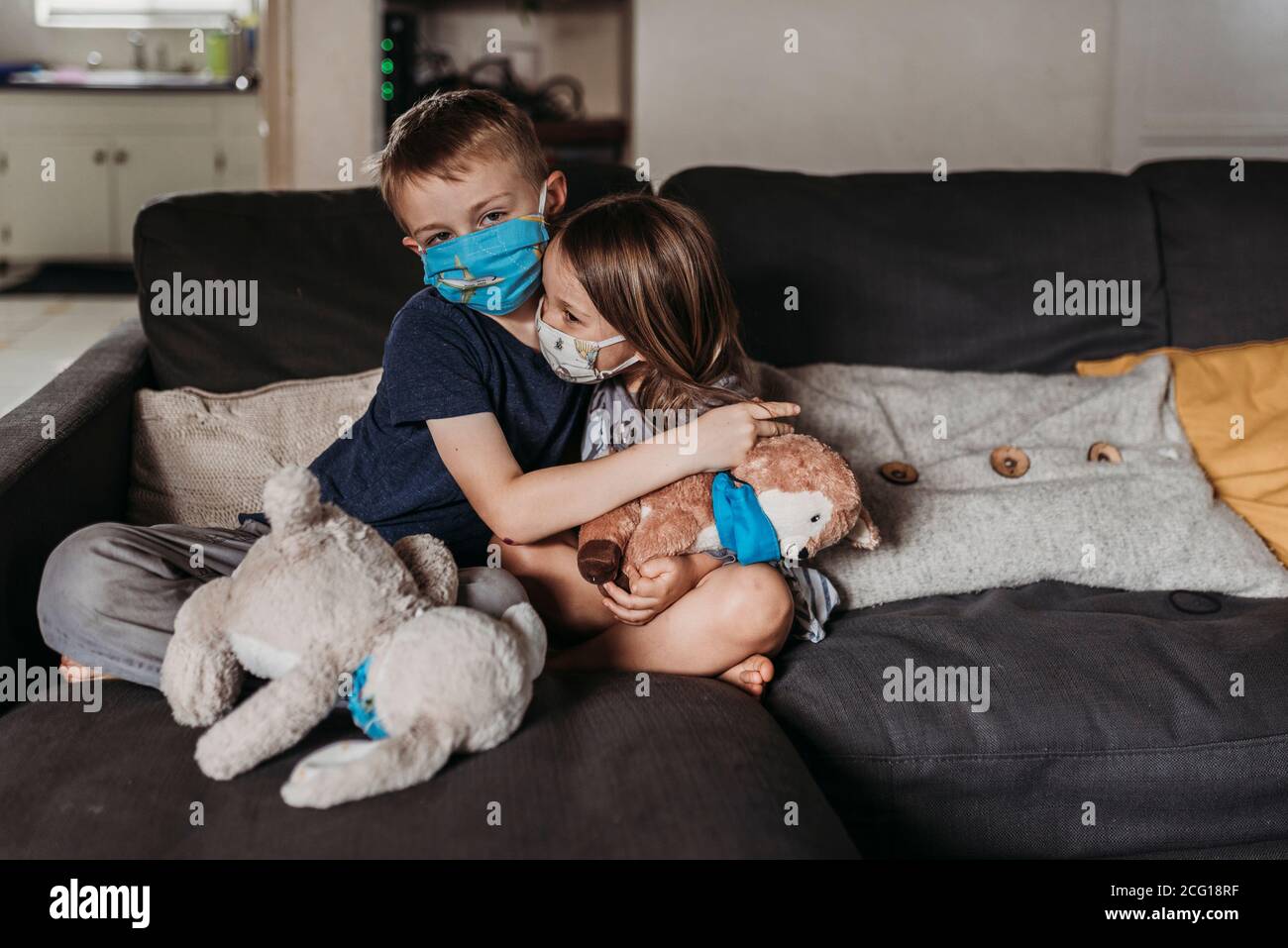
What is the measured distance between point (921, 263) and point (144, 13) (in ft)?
19.1

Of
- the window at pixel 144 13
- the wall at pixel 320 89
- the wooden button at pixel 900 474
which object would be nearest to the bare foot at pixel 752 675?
the wooden button at pixel 900 474

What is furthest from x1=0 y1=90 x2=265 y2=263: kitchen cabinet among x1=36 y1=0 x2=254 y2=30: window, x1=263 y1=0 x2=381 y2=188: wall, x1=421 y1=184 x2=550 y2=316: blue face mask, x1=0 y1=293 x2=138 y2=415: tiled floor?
x1=421 y1=184 x2=550 y2=316: blue face mask

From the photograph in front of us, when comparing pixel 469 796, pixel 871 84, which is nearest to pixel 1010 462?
pixel 469 796

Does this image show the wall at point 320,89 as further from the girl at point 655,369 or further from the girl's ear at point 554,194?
the girl at point 655,369

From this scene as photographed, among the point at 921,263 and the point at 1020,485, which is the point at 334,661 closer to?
the point at 1020,485

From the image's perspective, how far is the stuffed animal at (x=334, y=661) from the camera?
3.51ft

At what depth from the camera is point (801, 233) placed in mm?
1967

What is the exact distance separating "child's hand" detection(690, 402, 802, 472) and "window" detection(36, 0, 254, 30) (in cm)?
597

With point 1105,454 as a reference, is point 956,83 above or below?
above

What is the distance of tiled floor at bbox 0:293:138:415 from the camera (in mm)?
3984

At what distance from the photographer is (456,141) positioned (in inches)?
56.2

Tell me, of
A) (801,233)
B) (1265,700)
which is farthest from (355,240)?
(1265,700)

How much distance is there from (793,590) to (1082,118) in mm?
2583
